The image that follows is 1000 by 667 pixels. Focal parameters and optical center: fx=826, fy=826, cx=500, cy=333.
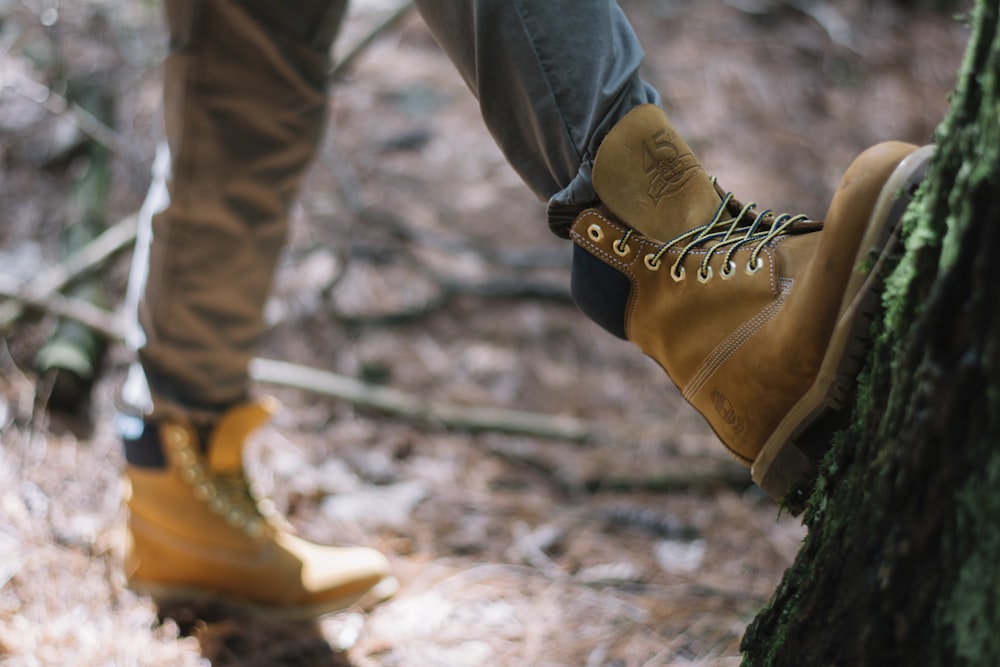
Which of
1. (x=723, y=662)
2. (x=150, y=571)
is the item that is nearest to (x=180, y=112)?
(x=150, y=571)

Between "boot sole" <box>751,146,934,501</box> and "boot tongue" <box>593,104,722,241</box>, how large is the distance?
9.9 inches

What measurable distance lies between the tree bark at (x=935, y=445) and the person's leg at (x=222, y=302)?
1.08 meters

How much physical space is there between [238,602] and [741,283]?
1.30 metres

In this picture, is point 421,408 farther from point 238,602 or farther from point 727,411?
point 727,411

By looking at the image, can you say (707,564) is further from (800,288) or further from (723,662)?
(800,288)

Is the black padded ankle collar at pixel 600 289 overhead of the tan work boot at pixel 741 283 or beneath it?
beneath

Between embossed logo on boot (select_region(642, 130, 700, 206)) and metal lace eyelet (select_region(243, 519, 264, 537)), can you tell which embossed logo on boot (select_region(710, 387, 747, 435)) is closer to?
embossed logo on boot (select_region(642, 130, 700, 206))

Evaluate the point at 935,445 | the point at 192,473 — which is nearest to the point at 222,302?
the point at 192,473

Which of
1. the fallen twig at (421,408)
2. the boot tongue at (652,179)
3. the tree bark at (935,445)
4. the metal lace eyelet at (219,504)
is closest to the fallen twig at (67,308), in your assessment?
the fallen twig at (421,408)

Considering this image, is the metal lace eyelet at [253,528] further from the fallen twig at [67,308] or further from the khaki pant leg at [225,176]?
the fallen twig at [67,308]

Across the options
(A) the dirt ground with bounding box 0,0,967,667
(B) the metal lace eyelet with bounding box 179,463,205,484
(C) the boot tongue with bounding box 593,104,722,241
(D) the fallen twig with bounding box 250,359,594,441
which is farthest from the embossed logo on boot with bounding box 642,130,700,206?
(D) the fallen twig with bounding box 250,359,594,441

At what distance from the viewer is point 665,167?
3.47 ft

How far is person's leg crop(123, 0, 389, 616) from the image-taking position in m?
1.46

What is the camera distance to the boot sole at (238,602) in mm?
1729
